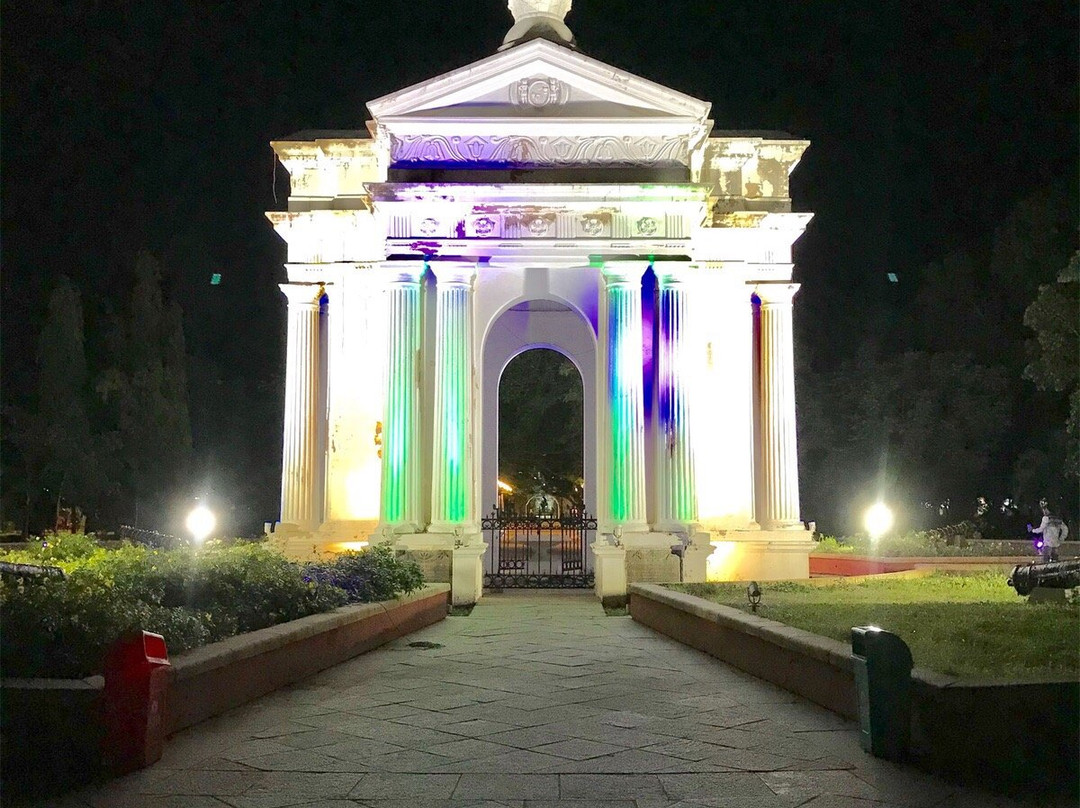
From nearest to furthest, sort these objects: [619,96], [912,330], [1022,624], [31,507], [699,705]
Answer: [699,705] → [1022,624] → [619,96] → [31,507] → [912,330]

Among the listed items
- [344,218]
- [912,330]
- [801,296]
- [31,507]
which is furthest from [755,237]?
[31,507]

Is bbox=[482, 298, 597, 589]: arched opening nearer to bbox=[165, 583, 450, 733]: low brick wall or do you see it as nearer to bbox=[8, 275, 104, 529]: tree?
bbox=[165, 583, 450, 733]: low brick wall

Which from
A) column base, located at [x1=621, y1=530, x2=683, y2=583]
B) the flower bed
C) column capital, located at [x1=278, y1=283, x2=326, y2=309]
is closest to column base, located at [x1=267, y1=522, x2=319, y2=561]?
column capital, located at [x1=278, y1=283, x2=326, y2=309]

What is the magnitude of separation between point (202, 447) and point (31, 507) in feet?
26.7

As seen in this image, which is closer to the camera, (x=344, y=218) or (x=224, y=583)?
(x=224, y=583)

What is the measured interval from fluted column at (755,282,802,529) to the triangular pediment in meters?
5.08

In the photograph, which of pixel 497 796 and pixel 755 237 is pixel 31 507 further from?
pixel 497 796

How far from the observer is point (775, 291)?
892 inches

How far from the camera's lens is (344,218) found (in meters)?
22.4

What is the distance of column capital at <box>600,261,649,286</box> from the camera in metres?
19.6

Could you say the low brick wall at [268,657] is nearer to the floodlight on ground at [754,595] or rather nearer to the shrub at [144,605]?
the shrub at [144,605]

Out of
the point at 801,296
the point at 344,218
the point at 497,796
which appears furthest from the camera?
the point at 801,296

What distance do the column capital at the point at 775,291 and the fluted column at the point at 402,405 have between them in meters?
7.96

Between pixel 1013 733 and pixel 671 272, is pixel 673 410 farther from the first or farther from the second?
pixel 1013 733
